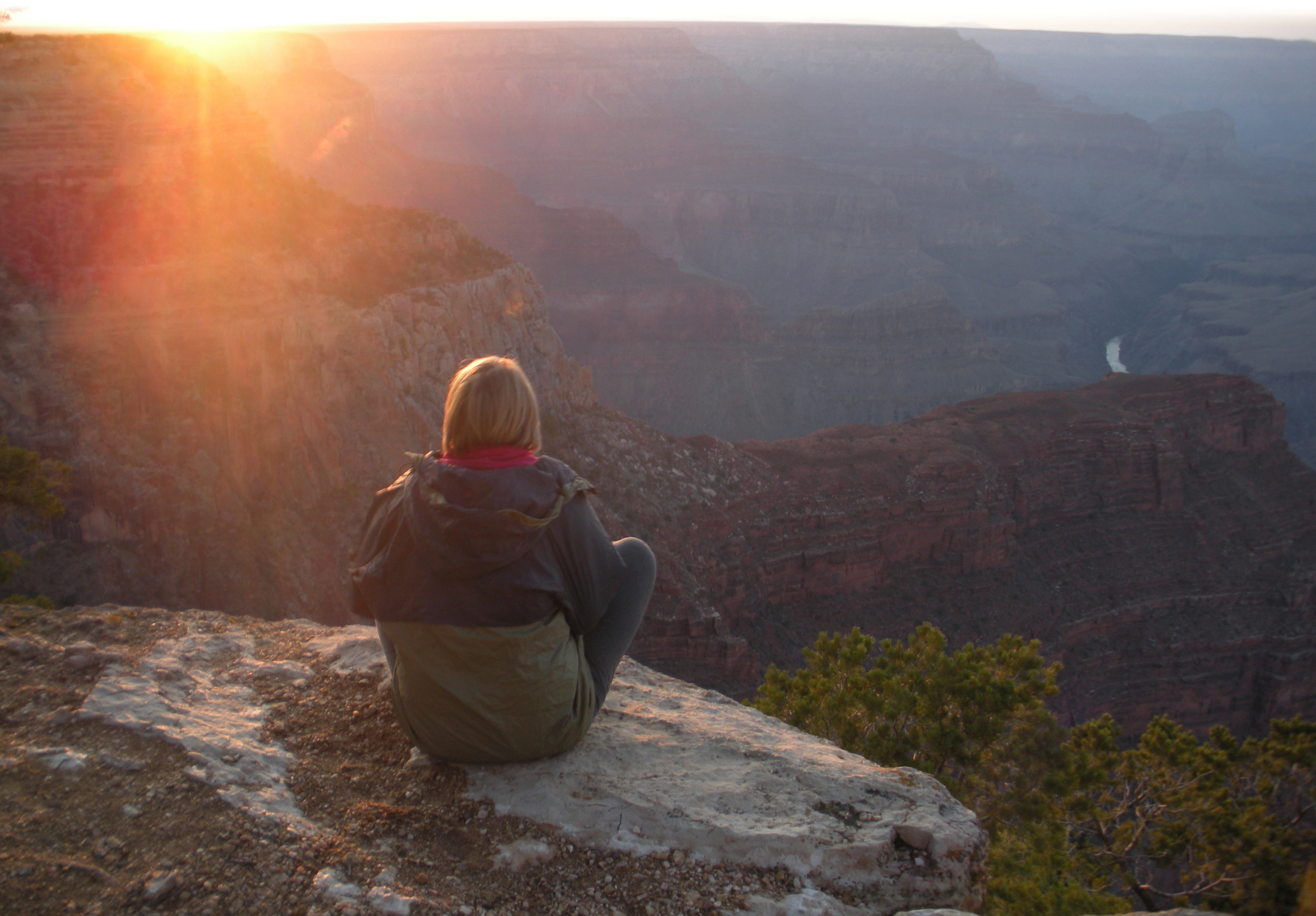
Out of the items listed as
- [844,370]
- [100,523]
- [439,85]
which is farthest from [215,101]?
[439,85]

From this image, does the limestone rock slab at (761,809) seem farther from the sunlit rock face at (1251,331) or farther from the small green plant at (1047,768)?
the sunlit rock face at (1251,331)

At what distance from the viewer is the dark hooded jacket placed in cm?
411

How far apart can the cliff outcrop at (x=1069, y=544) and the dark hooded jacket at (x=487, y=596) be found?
18.9 meters

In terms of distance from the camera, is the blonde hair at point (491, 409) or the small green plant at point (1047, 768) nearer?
the blonde hair at point (491, 409)

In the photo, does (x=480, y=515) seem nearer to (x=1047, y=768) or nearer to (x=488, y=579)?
→ (x=488, y=579)

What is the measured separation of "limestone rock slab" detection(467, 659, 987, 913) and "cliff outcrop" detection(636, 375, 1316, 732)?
1832cm

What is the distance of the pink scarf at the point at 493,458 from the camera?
416cm

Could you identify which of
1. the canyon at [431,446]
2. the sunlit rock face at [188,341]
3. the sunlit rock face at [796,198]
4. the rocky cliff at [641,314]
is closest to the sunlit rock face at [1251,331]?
the sunlit rock face at [796,198]

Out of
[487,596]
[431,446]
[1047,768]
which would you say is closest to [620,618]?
[487,596]

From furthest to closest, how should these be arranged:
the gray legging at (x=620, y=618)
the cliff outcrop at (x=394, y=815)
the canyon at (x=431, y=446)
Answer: the canyon at (x=431, y=446) < the gray legging at (x=620, y=618) < the cliff outcrop at (x=394, y=815)

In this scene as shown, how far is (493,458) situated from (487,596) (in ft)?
2.07

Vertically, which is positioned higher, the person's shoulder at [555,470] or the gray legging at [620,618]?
the person's shoulder at [555,470]

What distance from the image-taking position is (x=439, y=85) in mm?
93062

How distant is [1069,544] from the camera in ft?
98.7
